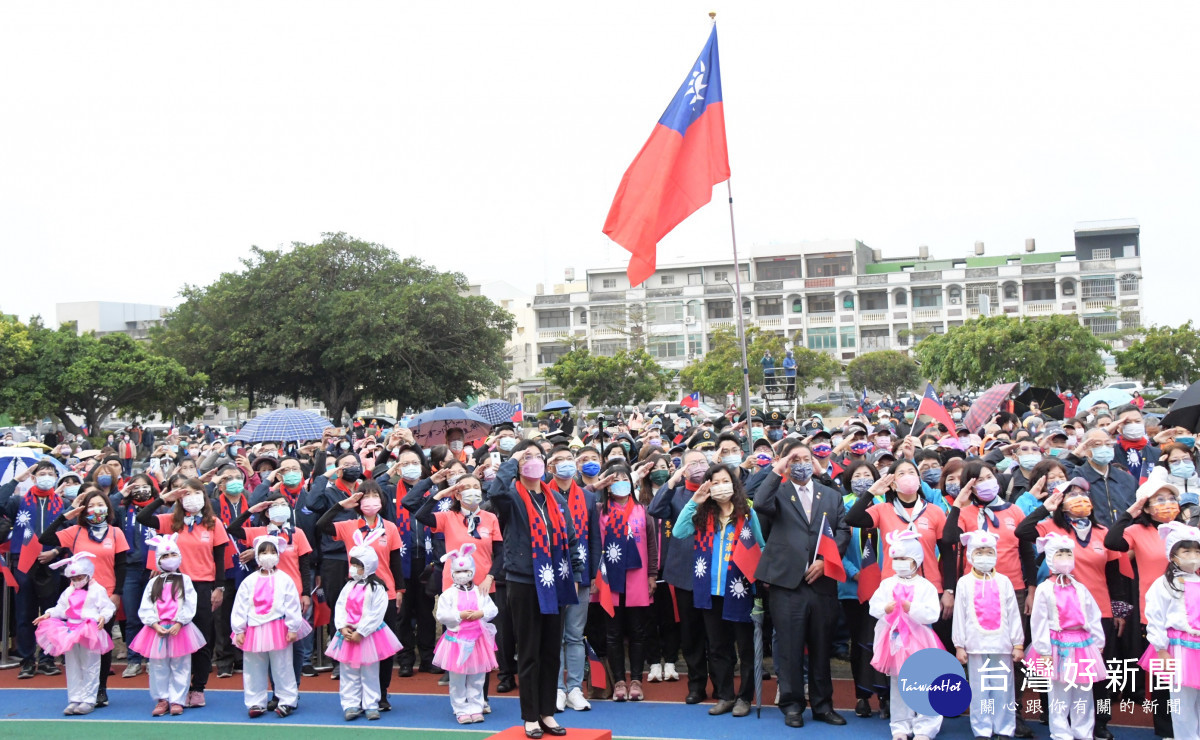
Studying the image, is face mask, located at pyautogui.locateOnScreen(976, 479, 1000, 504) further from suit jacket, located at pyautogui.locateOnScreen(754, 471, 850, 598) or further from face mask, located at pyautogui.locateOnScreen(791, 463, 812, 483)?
face mask, located at pyautogui.locateOnScreen(791, 463, 812, 483)

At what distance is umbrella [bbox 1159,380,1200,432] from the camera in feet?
33.9

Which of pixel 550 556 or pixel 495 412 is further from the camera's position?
pixel 495 412

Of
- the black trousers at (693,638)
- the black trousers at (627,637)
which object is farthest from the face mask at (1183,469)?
the black trousers at (627,637)

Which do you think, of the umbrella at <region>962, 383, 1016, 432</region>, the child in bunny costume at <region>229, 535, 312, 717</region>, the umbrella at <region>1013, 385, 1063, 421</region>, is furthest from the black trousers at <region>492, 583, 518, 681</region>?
the umbrella at <region>1013, 385, 1063, 421</region>

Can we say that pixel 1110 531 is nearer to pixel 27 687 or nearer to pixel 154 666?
pixel 154 666

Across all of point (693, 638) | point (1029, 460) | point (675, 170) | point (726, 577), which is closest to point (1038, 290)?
point (675, 170)

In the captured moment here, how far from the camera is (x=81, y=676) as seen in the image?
7770 mm

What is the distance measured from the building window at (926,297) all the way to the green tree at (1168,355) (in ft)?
77.5

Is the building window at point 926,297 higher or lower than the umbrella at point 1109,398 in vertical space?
higher

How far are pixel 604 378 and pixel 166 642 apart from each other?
37.3 meters

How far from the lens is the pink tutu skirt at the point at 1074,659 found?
599 cm

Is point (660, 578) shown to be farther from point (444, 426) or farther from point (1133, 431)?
point (444, 426)

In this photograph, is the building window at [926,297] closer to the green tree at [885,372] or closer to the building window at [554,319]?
the green tree at [885,372]

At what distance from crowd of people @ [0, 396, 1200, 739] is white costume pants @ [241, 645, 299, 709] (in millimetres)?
19
